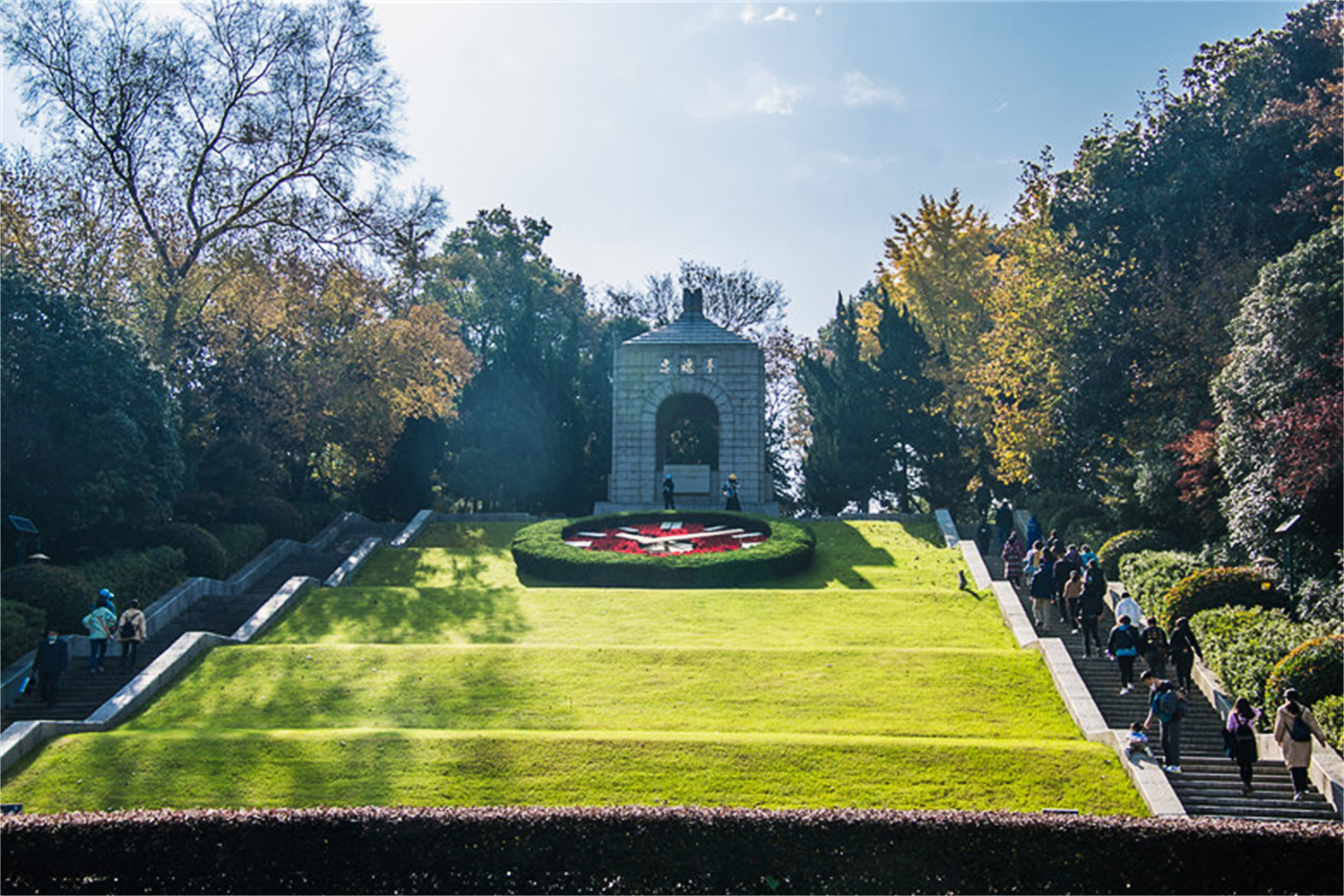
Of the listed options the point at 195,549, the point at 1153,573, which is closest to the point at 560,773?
the point at 1153,573

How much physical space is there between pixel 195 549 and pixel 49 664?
8.43 m

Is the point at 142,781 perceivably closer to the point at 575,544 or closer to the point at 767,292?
the point at 575,544

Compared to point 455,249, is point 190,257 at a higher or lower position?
lower

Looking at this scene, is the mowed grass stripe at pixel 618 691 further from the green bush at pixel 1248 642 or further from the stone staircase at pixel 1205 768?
the green bush at pixel 1248 642

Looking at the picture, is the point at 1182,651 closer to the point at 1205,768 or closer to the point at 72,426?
the point at 1205,768

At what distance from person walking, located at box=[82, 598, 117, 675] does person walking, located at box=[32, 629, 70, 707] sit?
1.20 metres

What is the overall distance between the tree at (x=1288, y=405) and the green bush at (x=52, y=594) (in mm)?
20191

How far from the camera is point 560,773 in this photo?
13.4 m

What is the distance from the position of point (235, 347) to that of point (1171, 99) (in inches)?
1046

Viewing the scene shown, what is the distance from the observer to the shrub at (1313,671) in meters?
15.1

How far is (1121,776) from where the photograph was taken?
13484mm

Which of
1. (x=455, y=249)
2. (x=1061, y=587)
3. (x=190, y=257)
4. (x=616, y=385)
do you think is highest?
(x=455, y=249)

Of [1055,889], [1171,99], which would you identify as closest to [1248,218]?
[1171,99]

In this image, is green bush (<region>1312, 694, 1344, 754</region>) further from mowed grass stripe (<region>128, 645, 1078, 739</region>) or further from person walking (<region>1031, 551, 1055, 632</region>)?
person walking (<region>1031, 551, 1055, 632</region>)
